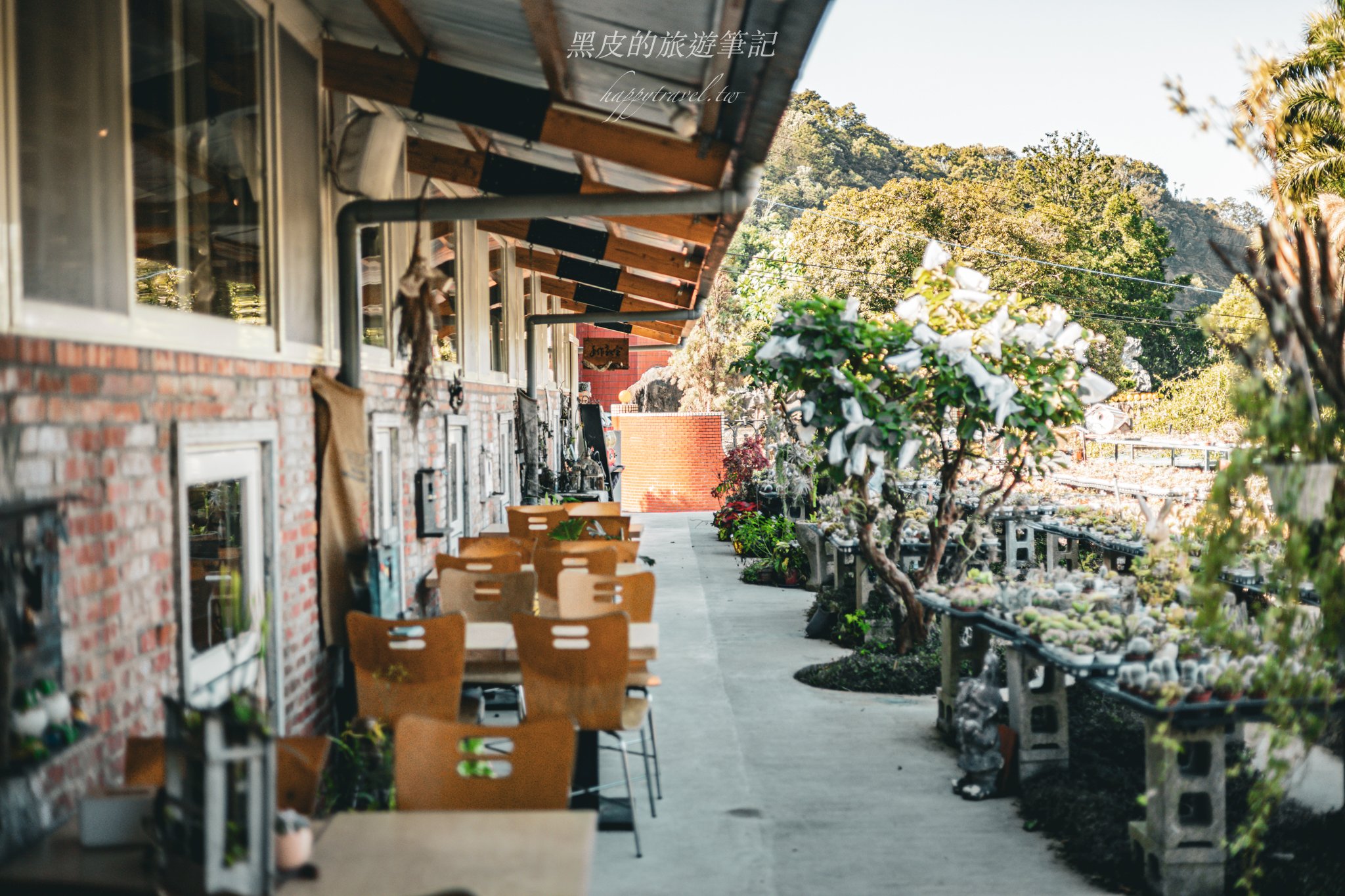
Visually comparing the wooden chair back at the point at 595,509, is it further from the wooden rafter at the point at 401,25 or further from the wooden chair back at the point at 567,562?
the wooden rafter at the point at 401,25

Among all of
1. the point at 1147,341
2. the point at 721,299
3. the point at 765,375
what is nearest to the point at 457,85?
the point at 765,375

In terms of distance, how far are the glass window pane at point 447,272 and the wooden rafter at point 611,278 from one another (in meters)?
2.46

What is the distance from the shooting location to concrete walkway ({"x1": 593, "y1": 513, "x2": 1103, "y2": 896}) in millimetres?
4309

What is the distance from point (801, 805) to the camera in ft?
16.9

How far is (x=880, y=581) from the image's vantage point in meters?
8.40

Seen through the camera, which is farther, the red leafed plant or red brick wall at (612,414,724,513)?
red brick wall at (612,414,724,513)

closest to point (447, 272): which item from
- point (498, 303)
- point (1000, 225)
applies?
point (498, 303)

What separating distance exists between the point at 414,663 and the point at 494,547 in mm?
2897

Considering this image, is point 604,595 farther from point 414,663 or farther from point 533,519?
point 533,519

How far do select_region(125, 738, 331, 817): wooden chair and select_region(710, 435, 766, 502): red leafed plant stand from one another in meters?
13.8

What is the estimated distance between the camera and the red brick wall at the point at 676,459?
72.3 ft

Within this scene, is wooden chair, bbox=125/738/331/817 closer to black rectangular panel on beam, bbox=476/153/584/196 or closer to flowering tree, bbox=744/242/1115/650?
flowering tree, bbox=744/242/1115/650

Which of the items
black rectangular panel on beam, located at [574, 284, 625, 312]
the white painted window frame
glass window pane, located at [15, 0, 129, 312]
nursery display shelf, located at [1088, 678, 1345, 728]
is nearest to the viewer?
the white painted window frame

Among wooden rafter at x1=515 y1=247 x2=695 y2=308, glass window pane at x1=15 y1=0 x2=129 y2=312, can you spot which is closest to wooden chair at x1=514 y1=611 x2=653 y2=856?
glass window pane at x1=15 y1=0 x2=129 y2=312
